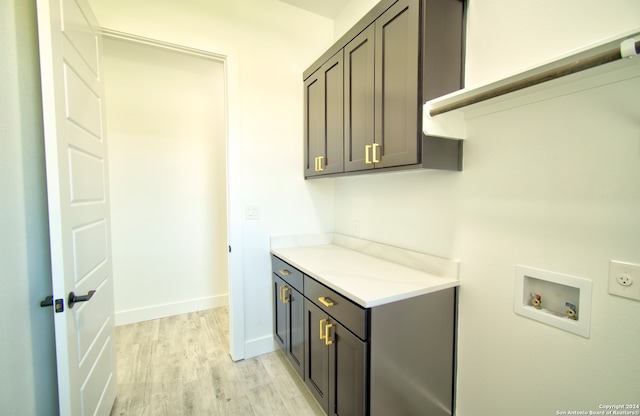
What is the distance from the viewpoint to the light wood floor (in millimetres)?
1646

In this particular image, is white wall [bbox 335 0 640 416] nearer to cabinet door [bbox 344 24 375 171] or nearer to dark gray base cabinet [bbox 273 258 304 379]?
cabinet door [bbox 344 24 375 171]

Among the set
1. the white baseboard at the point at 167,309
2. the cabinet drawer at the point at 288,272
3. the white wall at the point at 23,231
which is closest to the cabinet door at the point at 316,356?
the cabinet drawer at the point at 288,272

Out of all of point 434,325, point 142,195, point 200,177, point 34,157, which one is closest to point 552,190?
point 434,325

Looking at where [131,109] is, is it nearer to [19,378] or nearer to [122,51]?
[122,51]

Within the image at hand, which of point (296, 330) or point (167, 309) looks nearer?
point (296, 330)

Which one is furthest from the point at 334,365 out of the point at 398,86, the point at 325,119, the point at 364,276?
the point at 325,119

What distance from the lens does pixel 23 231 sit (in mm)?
1011

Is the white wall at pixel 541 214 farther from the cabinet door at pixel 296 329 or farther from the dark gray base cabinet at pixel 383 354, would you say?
the cabinet door at pixel 296 329

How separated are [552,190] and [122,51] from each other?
3529 mm

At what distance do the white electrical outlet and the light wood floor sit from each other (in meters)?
1.57

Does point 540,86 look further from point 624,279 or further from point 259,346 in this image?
point 259,346

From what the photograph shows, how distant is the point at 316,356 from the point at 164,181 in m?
2.46

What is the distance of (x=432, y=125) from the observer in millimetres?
1147

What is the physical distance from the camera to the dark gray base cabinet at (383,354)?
3.69 ft
